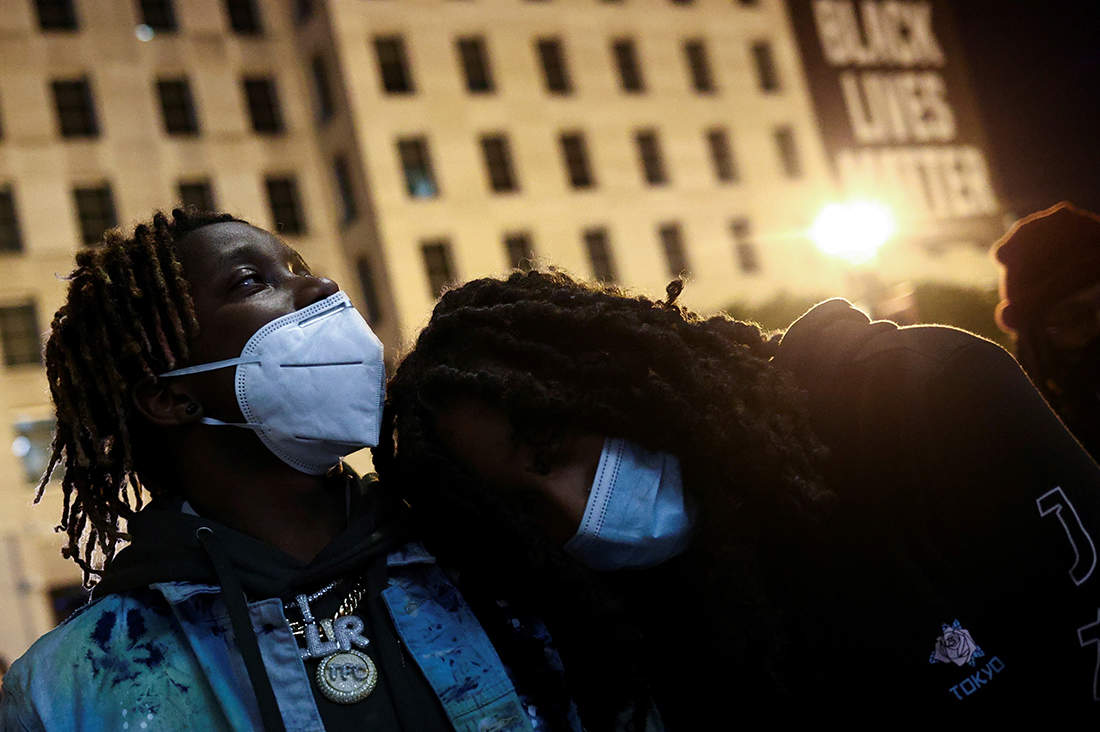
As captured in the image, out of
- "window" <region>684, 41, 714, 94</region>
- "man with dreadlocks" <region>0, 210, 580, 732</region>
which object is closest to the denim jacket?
"man with dreadlocks" <region>0, 210, 580, 732</region>

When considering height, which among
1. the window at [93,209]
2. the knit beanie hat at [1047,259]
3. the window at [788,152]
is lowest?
the knit beanie hat at [1047,259]

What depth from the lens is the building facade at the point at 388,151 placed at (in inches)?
1006

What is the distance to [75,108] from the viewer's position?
26.5 metres

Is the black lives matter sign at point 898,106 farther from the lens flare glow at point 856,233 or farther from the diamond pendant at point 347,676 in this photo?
the diamond pendant at point 347,676

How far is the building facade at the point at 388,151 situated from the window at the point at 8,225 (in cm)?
5

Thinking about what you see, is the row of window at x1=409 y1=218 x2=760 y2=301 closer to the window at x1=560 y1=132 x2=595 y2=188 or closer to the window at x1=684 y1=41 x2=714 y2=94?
the window at x1=560 y1=132 x2=595 y2=188

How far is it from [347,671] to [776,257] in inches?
1219

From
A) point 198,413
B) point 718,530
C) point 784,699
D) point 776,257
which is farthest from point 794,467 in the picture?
point 776,257

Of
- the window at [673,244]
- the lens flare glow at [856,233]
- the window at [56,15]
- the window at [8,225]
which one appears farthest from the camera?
the window at [673,244]

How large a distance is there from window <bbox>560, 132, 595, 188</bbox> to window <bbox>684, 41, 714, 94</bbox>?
15.6ft

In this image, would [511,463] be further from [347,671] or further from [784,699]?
[784,699]

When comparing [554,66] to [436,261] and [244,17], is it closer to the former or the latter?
[436,261]

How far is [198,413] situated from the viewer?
3027 millimetres

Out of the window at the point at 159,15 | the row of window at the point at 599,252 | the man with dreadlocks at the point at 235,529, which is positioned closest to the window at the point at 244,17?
the window at the point at 159,15
